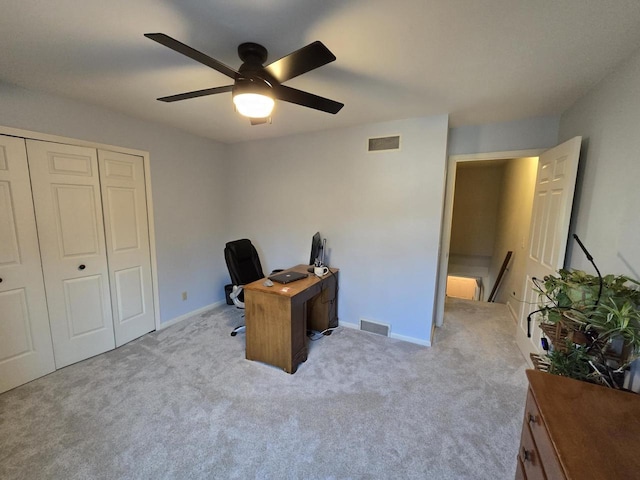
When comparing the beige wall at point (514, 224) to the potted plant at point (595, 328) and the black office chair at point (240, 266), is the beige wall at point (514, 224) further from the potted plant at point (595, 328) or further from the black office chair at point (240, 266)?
the black office chair at point (240, 266)

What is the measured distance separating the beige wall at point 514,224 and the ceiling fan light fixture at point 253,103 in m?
3.44

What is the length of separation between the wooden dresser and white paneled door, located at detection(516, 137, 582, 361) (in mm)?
1400

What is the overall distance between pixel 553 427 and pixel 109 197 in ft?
11.7

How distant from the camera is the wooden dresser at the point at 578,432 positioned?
75 cm

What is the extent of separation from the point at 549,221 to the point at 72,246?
440 cm

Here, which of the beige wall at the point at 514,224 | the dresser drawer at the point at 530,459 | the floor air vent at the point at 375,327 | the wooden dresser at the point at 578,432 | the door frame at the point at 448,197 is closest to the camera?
the wooden dresser at the point at 578,432

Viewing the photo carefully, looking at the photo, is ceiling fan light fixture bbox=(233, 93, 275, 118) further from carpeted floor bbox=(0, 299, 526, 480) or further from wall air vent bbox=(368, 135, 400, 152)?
carpeted floor bbox=(0, 299, 526, 480)

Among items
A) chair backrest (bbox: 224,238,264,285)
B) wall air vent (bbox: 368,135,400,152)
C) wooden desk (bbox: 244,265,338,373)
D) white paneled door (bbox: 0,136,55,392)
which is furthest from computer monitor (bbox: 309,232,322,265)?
white paneled door (bbox: 0,136,55,392)

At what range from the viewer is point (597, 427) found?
2.89 feet

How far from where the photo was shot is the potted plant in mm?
1201

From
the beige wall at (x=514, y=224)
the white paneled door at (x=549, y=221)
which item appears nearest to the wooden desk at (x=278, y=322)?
the white paneled door at (x=549, y=221)

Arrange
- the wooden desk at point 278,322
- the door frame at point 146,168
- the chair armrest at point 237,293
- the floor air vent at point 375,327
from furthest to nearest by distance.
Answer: the floor air vent at point 375,327, the chair armrest at point 237,293, the wooden desk at point 278,322, the door frame at point 146,168

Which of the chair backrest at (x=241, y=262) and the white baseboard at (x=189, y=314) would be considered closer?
the chair backrest at (x=241, y=262)

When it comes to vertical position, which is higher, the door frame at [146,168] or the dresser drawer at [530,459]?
the door frame at [146,168]
